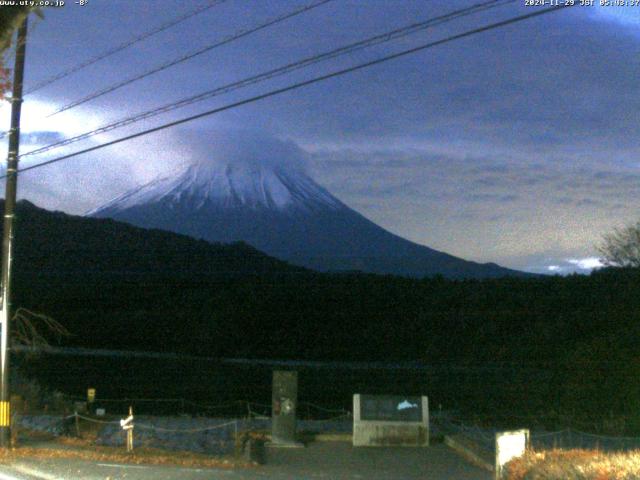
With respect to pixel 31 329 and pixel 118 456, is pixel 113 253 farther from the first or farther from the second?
pixel 118 456

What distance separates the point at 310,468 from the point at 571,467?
6.64 meters

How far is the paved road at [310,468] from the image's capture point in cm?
1356

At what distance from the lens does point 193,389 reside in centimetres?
4584

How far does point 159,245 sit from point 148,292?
2213cm

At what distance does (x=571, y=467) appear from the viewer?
32.6ft

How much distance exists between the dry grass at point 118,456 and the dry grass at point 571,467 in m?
5.64

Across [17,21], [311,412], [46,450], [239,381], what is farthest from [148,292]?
[17,21]

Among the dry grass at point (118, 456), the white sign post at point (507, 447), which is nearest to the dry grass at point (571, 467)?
the white sign post at point (507, 447)

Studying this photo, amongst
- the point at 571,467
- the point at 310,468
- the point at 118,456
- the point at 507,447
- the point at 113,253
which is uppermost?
the point at 113,253

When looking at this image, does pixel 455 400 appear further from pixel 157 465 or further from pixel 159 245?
pixel 159 245

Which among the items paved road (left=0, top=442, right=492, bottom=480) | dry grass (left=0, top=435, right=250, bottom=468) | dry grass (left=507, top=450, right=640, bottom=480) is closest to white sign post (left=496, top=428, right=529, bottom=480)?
dry grass (left=507, top=450, right=640, bottom=480)

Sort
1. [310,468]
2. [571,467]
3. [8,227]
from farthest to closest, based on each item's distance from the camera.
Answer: [8,227] < [310,468] < [571,467]

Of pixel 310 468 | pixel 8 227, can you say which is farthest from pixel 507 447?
pixel 8 227

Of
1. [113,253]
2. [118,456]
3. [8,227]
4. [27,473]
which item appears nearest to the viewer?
[27,473]
